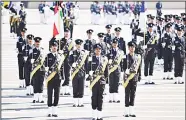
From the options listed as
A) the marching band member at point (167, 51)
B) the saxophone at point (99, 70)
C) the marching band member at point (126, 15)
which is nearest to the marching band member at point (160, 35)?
Answer: the marching band member at point (167, 51)

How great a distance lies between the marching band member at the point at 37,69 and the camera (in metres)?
15.8

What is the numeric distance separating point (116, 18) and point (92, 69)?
2185 cm

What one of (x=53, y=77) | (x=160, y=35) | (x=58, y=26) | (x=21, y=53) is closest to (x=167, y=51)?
(x=160, y=35)

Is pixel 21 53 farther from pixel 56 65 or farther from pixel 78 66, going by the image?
pixel 56 65

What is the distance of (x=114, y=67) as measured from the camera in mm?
15953

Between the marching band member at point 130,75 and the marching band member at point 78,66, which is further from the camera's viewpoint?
the marching band member at point 78,66

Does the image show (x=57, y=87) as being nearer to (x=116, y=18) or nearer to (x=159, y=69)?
(x=159, y=69)

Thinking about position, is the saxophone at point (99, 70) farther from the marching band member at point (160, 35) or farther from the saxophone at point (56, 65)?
the marching band member at point (160, 35)

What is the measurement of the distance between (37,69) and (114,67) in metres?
1.89

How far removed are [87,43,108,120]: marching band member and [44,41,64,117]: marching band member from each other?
2.39ft

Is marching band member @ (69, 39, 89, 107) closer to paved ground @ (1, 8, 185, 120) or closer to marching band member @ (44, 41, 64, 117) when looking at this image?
paved ground @ (1, 8, 185, 120)

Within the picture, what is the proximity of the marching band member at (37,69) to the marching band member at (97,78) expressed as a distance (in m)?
1.63

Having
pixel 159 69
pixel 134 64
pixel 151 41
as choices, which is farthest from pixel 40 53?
pixel 159 69

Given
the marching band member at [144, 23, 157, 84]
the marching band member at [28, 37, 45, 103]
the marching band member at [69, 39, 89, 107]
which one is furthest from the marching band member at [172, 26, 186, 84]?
the marching band member at [28, 37, 45, 103]
